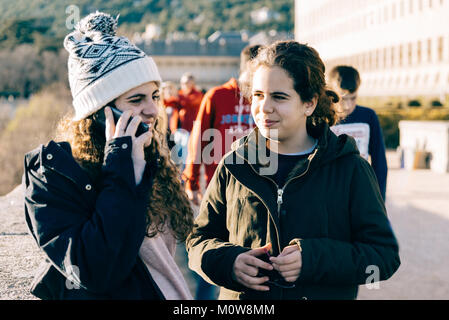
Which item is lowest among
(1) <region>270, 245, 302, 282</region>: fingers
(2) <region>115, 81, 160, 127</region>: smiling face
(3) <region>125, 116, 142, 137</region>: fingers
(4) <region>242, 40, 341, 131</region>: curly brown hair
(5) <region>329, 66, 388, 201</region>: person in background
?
(1) <region>270, 245, 302, 282</region>: fingers

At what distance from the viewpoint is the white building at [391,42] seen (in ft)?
133

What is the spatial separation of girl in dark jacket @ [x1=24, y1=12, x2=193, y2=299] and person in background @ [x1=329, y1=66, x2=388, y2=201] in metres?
2.56

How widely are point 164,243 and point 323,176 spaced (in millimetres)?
704

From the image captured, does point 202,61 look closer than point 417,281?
No

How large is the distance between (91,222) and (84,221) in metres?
0.05

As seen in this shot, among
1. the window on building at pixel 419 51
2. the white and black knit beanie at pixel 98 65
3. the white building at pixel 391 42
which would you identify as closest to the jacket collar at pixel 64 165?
the white and black knit beanie at pixel 98 65

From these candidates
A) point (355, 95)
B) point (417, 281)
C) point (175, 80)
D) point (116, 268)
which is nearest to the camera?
point (116, 268)

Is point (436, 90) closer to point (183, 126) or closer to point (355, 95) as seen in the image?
point (183, 126)

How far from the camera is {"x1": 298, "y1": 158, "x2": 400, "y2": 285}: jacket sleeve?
226 centimetres

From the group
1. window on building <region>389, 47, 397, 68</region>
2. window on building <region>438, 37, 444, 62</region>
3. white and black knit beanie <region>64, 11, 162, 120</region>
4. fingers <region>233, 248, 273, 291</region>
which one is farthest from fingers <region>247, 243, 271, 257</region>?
window on building <region>389, 47, 397, 68</region>

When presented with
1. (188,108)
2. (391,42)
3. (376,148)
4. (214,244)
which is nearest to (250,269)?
(214,244)

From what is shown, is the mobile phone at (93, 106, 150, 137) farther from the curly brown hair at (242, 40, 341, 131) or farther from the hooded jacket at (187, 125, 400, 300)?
the curly brown hair at (242, 40, 341, 131)
